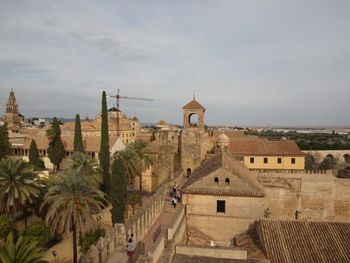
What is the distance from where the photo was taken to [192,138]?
3366 centimetres

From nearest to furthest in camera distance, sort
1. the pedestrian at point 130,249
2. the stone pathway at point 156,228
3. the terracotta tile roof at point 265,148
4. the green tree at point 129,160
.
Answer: the pedestrian at point 130,249, the stone pathway at point 156,228, the green tree at point 129,160, the terracotta tile roof at point 265,148

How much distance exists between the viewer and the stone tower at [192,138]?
33469 mm

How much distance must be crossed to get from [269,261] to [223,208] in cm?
721

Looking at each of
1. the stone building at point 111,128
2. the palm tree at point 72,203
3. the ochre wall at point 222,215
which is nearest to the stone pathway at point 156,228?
the ochre wall at point 222,215

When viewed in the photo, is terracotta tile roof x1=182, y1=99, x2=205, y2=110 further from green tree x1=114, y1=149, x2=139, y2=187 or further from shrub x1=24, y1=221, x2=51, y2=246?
shrub x1=24, y1=221, x2=51, y2=246

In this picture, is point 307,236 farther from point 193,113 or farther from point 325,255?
point 193,113

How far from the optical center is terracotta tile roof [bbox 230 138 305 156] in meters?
39.9

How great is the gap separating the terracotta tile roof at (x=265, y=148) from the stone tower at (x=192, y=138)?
7.88 m

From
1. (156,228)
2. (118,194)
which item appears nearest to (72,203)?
(156,228)

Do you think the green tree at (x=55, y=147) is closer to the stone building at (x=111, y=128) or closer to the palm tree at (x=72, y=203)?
the stone building at (x=111, y=128)

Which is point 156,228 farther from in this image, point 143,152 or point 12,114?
point 12,114

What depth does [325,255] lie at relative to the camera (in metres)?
15.6

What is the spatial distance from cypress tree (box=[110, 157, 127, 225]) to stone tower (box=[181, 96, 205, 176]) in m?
8.20

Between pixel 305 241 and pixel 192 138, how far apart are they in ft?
59.4
